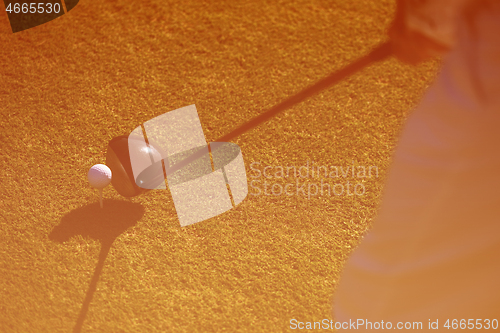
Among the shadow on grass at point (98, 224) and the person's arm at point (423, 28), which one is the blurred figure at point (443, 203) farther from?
the shadow on grass at point (98, 224)

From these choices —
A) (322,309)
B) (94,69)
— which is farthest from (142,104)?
(322,309)

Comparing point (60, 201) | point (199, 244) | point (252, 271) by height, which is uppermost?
point (60, 201)

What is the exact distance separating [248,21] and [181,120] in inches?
20.4

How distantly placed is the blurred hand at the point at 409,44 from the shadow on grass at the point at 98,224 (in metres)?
1.28

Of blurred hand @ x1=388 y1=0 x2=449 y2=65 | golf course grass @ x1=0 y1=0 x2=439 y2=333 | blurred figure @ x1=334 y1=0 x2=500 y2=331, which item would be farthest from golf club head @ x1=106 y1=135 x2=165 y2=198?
blurred hand @ x1=388 y1=0 x2=449 y2=65

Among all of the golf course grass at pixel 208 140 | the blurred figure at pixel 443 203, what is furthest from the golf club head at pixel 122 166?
the blurred figure at pixel 443 203

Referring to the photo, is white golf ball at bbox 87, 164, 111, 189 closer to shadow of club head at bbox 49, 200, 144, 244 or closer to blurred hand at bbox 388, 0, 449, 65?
shadow of club head at bbox 49, 200, 144, 244

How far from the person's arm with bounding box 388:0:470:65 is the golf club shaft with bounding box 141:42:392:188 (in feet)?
0.22

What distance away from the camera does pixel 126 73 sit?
135 centimetres

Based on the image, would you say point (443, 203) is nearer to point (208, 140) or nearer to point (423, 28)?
point (423, 28)

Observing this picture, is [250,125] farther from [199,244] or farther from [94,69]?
[94,69]

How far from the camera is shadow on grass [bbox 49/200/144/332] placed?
129cm

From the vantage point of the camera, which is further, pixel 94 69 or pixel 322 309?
pixel 94 69

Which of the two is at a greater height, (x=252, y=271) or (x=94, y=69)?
(x=94, y=69)
